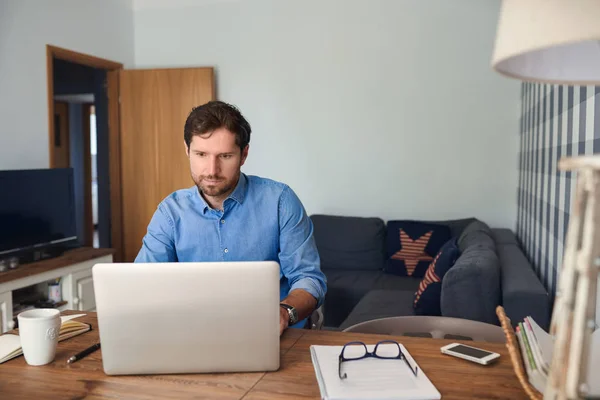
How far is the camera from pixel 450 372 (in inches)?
48.8

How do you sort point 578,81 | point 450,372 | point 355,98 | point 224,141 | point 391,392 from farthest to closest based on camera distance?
point 355,98 < point 224,141 < point 450,372 < point 391,392 < point 578,81

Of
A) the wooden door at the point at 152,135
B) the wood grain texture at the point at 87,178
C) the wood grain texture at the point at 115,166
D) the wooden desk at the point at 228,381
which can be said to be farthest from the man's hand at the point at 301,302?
the wood grain texture at the point at 87,178

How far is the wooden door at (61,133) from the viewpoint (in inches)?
308

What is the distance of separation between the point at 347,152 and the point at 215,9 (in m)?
1.71

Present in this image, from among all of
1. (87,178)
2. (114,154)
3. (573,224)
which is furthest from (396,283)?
(87,178)

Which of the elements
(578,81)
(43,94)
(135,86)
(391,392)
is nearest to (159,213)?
(391,392)

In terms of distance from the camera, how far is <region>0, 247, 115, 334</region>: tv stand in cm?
314

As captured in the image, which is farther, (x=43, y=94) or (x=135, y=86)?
(x=135, y=86)

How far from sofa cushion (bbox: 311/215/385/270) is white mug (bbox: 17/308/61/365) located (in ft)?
10.5

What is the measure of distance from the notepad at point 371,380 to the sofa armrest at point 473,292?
3.89 ft

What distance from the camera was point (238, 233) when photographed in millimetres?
1925

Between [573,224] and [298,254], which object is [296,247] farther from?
[573,224]

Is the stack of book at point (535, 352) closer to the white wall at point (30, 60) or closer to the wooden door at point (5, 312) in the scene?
the wooden door at point (5, 312)

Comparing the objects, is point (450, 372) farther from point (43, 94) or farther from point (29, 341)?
point (43, 94)
